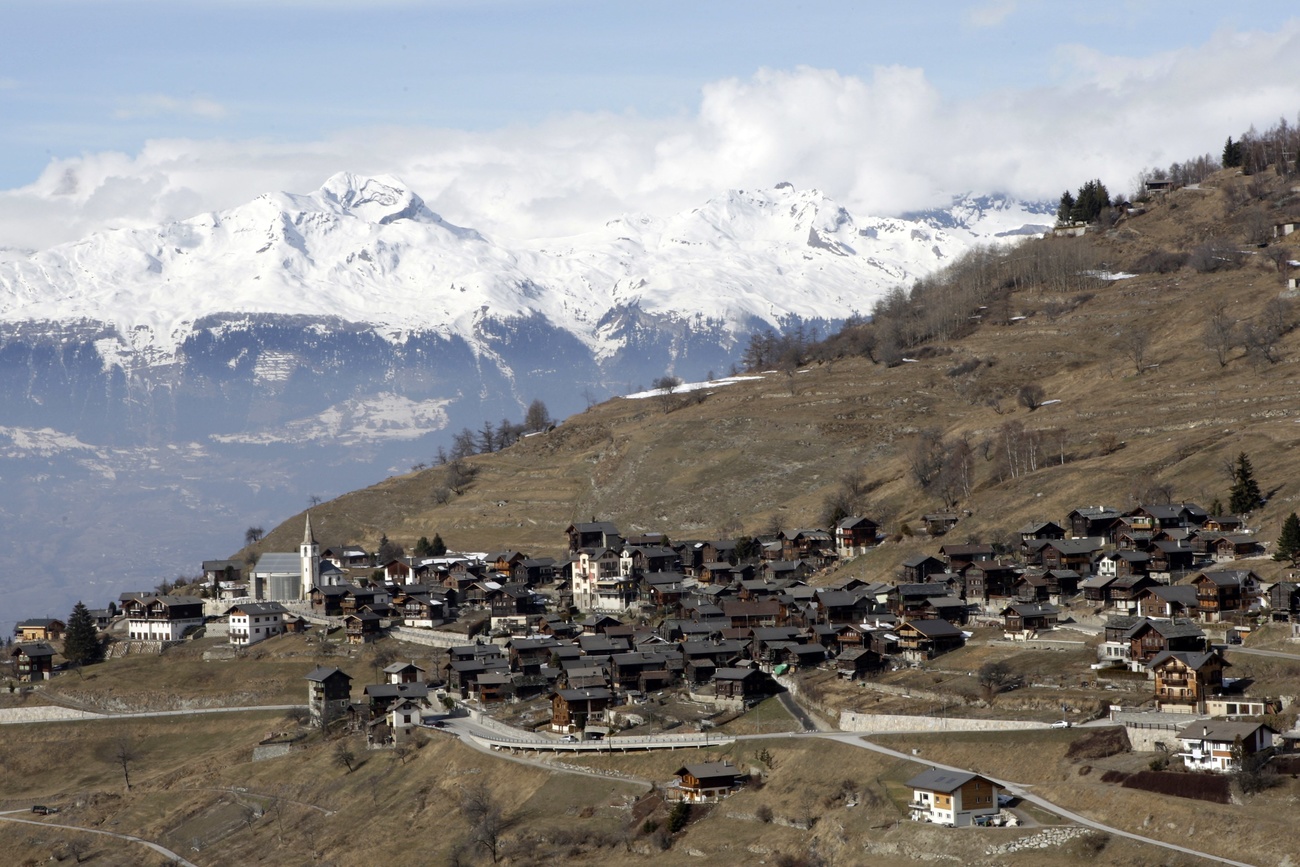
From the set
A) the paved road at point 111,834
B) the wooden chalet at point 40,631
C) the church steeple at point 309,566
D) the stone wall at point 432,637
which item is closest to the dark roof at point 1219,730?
the paved road at point 111,834

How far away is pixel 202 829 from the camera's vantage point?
109 metres

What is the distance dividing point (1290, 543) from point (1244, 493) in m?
17.9

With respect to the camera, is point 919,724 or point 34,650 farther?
point 34,650

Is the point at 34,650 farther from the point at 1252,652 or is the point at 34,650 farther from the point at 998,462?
the point at 1252,652

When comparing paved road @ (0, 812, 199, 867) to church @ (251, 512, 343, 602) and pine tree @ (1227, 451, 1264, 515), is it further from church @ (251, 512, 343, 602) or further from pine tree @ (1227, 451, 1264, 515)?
pine tree @ (1227, 451, 1264, 515)

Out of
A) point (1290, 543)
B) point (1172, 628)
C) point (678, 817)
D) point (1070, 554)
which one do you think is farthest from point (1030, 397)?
point (678, 817)

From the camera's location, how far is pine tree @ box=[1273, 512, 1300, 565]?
10775 cm

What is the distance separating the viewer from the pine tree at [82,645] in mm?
148000

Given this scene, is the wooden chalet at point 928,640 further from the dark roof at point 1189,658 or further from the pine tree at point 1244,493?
the pine tree at point 1244,493

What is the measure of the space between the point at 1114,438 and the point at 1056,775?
83561mm

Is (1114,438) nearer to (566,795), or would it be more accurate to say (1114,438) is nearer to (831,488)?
(831,488)

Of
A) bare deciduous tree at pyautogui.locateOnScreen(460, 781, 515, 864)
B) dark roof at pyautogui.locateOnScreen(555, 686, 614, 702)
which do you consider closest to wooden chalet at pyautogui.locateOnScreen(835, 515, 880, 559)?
dark roof at pyautogui.locateOnScreen(555, 686, 614, 702)

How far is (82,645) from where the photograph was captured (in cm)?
14812

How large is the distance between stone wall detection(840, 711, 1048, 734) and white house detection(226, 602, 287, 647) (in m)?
66.8
